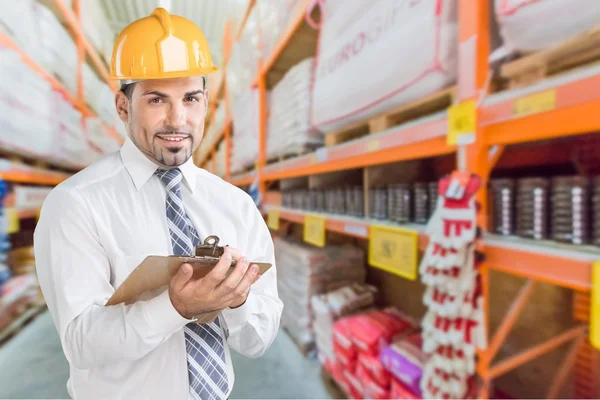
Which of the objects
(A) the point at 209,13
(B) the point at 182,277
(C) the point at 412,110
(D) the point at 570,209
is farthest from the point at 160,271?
(A) the point at 209,13

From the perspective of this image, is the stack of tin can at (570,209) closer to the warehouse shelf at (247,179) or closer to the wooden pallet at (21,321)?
the warehouse shelf at (247,179)

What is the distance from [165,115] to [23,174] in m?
2.50

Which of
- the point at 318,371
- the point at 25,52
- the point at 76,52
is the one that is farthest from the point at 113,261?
the point at 76,52

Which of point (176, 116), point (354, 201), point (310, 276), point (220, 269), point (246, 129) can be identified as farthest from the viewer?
point (246, 129)

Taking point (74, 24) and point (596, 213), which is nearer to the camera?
point (596, 213)

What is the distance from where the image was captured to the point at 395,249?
50.1 inches

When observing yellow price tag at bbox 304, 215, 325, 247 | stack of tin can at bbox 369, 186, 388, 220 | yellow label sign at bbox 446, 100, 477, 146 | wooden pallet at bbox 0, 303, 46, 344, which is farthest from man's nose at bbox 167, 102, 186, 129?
wooden pallet at bbox 0, 303, 46, 344

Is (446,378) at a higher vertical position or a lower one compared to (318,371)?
higher

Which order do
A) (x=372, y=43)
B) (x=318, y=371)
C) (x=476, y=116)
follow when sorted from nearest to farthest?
(x=476, y=116)
(x=372, y=43)
(x=318, y=371)

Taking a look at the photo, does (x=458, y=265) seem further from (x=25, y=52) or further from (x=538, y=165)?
(x=25, y=52)

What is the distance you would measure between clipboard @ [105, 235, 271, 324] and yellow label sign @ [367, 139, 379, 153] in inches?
40.8

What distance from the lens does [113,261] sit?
23.4 inches

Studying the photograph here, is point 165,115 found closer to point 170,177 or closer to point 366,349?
point 170,177

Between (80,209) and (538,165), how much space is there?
1.70m
